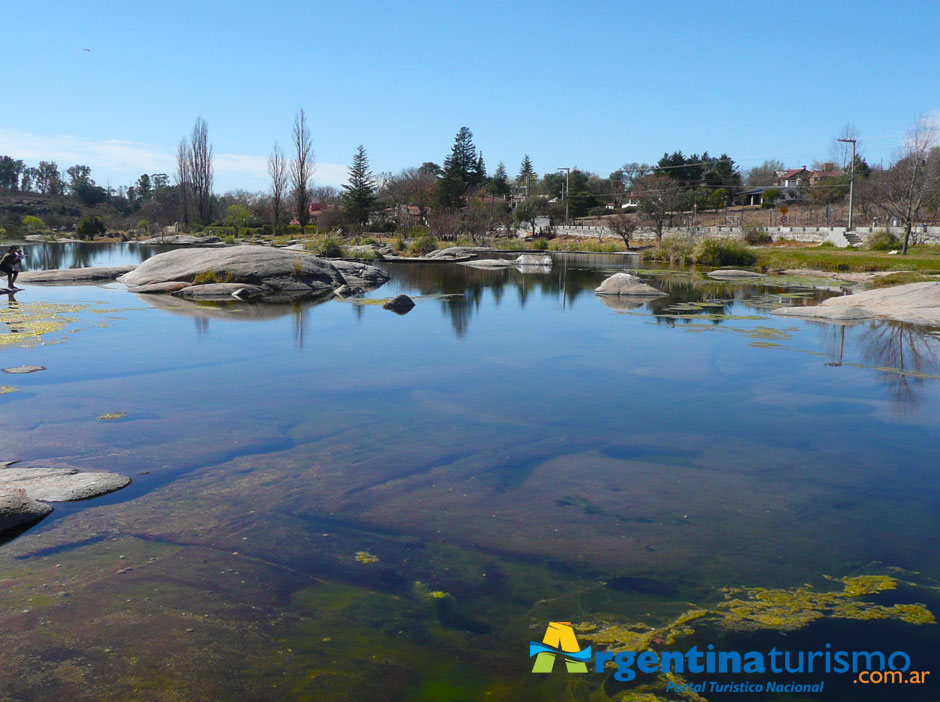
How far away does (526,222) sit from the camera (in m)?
62.6

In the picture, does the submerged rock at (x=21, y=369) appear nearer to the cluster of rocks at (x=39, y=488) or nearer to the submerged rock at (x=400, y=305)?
the cluster of rocks at (x=39, y=488)

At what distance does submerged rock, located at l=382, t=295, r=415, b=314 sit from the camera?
53.5ft

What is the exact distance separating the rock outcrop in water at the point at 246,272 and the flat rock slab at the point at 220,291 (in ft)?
0.12

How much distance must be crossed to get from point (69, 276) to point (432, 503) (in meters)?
20.5

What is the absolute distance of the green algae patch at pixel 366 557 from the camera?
453 cm

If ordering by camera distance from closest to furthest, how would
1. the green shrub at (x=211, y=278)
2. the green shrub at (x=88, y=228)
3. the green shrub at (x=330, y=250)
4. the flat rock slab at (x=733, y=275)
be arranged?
the green shrub at (x=211, y=278)
the flat rock slab at (x=733, y=275)
the green shrub at (x=330, y=250)
the green shrub at (x=88, y=228)

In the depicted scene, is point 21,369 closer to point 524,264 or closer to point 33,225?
point 524,264

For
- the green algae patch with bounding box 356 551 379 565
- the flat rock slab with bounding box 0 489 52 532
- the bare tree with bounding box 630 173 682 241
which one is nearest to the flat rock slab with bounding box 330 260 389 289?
the flat rock slab with bounding box 0 489 52 532

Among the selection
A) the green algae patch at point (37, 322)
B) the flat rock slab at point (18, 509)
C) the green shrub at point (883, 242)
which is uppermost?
the green shrub at point (883, 242)

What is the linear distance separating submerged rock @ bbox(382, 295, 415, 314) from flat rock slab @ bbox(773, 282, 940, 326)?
795 centimetres

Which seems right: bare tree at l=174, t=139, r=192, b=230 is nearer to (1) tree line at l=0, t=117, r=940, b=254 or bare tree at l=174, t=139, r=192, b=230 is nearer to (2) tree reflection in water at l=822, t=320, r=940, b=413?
(1) tree line at l=0, t=117, r=940, b=254

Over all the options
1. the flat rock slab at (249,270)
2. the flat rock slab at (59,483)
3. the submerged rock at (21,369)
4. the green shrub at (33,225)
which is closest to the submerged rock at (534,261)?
the flat rock slab at (249,270)

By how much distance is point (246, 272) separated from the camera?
19203 mm

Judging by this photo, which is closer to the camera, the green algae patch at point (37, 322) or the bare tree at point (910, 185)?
the green algae patch at point (37, 322)
